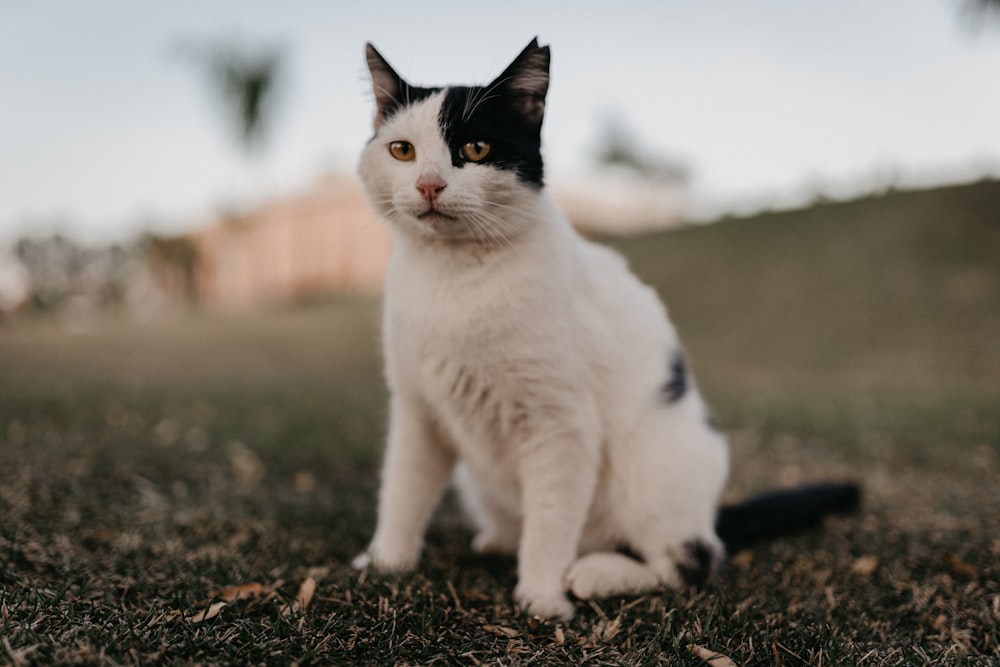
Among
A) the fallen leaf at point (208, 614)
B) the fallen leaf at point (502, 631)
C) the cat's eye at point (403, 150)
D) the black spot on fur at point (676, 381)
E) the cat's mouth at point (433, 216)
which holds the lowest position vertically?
the fallen leaf at point (502, 631)

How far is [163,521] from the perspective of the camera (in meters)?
2.66

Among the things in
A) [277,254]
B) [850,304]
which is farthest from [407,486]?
[277,254]

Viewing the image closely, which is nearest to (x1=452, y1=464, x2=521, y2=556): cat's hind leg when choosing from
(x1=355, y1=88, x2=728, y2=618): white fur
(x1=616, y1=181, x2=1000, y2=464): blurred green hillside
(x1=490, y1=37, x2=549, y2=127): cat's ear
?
(x1=355, y1=88, x2=728, y2=618): white fur

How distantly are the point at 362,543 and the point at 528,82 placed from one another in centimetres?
187

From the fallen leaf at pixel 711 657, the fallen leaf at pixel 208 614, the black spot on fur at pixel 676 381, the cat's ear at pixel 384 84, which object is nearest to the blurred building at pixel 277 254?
the cat's ear at pixel 384 84

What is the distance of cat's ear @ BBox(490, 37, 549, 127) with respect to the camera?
212 cm

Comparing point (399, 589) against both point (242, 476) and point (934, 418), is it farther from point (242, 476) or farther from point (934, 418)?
point (934, 418)

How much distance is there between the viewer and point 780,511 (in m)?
2.84

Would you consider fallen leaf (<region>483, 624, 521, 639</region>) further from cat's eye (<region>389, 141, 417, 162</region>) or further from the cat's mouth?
cat's eye (<region>389, 141, 417, 162</region>)

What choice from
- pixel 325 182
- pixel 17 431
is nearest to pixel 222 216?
pixel 325 182

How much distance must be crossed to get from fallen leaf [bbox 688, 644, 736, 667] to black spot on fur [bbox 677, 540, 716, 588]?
58 centimetres

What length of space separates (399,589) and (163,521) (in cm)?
125

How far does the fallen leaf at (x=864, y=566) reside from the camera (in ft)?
8.02

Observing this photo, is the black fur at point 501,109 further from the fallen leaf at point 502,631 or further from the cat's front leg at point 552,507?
the fallen leaf at point 502,631
